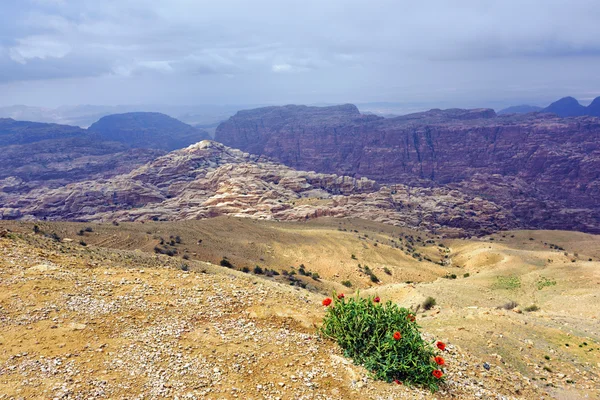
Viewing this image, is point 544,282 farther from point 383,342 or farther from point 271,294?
point 383,342

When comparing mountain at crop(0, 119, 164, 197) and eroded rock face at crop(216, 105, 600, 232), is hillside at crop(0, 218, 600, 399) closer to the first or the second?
eroded rock face at crop(216, 105, 600, 232)

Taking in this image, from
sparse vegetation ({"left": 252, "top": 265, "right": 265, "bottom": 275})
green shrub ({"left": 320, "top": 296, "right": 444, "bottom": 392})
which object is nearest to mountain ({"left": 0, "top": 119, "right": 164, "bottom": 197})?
sparse vegetation ({"left": 252, "top": 265, "right": 265, "bottom": 275})

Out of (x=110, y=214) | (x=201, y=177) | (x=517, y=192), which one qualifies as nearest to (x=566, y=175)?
(x=517, y=192)

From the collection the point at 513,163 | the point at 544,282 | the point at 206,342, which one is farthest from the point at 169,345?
the point at 513,163

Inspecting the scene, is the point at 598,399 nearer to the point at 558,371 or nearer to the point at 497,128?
the point at 558,371

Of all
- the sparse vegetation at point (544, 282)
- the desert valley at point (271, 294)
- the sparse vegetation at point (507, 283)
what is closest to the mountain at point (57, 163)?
the desert valley at point (271, 294)
